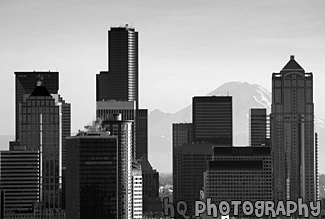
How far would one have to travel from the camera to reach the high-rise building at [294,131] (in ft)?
492

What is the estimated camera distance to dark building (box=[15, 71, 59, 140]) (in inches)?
5704

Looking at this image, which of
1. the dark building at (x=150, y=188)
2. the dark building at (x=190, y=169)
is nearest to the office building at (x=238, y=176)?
the dark building at (x=150, y=188)

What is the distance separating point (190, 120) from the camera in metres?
180

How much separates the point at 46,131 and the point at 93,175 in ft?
99.7

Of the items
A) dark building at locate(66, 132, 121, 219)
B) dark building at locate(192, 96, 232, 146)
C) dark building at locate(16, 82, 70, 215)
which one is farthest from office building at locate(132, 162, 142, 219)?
dark building at locate(192, 96, 232, 146)

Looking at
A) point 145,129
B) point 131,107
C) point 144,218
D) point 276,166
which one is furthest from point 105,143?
point 145,129

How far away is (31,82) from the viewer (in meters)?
152

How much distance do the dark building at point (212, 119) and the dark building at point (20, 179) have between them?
45.8 m

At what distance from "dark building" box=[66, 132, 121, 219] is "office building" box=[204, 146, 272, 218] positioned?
3190 centimetres

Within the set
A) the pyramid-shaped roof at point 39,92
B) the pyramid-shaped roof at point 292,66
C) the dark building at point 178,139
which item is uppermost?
the pyramid-shaped roof at point 292,66

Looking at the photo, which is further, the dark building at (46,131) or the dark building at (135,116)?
the dark building at (135,116)

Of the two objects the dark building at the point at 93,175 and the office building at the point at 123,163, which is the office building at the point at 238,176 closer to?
the office building at the point at 123,163

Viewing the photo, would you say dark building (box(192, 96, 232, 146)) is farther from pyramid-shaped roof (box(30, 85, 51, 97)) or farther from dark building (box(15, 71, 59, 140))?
pyramid-shaped roof (box(30, 85, 51, 97))

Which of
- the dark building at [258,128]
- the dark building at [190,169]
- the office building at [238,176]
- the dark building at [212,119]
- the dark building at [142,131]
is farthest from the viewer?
the dark building at [212,119]
